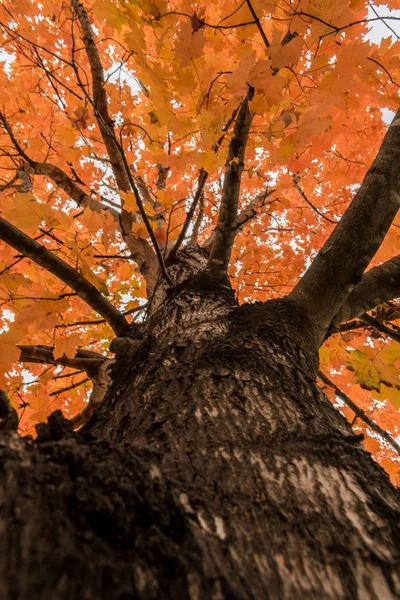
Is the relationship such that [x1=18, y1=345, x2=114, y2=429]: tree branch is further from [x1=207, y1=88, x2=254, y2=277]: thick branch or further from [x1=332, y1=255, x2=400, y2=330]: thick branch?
[x1=332, y1=255, x2=400, y2=330]: thick branch

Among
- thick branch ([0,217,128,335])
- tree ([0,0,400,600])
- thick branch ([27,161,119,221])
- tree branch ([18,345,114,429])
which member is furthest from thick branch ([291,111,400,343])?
thick branch ([27,161,119,221])

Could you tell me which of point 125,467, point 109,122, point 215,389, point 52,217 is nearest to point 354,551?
point 125,467

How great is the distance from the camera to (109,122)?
2.59 meters

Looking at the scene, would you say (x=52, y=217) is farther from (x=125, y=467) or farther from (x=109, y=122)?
(x=109, y=122)

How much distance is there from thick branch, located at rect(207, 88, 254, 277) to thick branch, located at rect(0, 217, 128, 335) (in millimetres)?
605

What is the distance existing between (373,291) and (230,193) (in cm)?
88

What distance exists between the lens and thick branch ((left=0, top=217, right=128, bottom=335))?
1.49 meters

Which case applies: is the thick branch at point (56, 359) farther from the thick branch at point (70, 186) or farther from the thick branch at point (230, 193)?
the thick branch at point (70, 186)

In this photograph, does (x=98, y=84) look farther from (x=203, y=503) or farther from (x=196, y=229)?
(x=203, y=503)

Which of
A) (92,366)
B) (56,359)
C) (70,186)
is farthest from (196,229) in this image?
(56,359)

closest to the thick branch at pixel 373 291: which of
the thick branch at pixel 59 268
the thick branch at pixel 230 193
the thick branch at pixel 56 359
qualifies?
the thick branch at pixel 230 193

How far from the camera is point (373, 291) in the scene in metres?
1.67

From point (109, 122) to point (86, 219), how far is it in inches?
48.1

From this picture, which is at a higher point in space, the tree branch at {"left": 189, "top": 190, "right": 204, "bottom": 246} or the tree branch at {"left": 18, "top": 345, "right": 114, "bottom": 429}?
the tree branch at {"left": 189, "top": 190, "right": 204, "bottom": 246}
